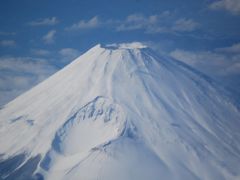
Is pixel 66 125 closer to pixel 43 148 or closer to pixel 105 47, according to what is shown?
pixel 43 148

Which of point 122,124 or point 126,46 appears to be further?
point 126,46

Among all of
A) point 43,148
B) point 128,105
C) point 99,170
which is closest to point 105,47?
point 128,105

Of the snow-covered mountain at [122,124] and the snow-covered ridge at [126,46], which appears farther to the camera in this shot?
the snow-covered ridge at [126,46]

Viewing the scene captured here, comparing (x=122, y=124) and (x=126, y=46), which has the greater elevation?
(x=126, y=46)

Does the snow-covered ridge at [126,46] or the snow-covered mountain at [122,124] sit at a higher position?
the snow-covered ridge at [126,46]

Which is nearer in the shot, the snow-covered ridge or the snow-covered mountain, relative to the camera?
the snow-covered mountain

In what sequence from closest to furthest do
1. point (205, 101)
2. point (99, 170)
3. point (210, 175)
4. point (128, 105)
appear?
point (99, 170) < point (210, 175) < point (128, 105) < point (205, 101)

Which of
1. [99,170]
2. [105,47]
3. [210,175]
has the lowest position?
[210,175]

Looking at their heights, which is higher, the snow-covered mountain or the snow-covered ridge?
the snow-covered ridge
